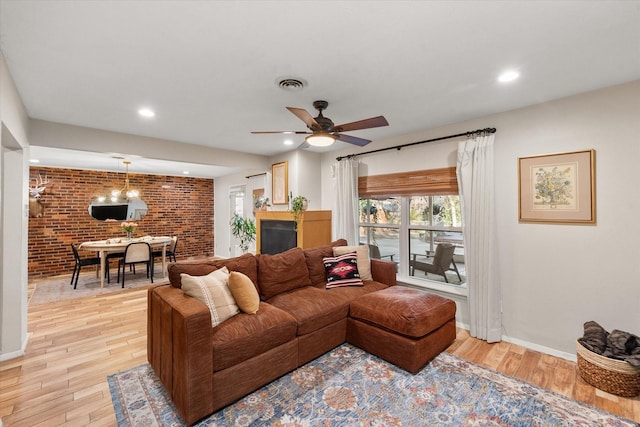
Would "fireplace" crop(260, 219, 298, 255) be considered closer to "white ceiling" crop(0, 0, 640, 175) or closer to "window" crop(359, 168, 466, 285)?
"window" crop(359, 168, 466, 285)

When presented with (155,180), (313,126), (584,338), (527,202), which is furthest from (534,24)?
(155,180)

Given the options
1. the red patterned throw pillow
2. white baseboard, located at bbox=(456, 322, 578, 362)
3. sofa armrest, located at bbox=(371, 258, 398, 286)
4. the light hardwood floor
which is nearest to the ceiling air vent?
the red patterned throw pillow

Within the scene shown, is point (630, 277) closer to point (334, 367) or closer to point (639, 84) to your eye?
point (639, 84)

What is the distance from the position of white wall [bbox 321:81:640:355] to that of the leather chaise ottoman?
0.84 metres

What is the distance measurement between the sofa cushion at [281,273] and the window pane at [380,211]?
5.05 feet

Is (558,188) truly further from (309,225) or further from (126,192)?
(126,192)

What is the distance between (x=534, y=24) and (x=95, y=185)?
7926 millimetres

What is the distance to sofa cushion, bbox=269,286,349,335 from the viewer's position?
2.54 metres

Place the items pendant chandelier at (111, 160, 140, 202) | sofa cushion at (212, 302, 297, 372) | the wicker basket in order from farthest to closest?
pendant chandelier at (111, 160, 140, 202) → the wicker basket → sofa cushion at (212, 302, 297, 372)

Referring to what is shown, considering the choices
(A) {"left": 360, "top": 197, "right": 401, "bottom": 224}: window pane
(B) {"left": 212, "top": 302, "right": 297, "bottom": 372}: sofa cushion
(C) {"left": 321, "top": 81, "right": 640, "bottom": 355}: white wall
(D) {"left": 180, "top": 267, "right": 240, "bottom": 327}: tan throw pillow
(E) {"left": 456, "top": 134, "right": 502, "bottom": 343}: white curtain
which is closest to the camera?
(B) {"left": 212, "top": 302, "right": 297, "bottom": 372}: sofa cushion

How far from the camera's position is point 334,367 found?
8.18 feet

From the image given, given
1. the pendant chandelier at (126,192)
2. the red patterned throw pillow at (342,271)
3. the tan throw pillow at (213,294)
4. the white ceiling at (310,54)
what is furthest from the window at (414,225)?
the pendant chandelier at (126,192)

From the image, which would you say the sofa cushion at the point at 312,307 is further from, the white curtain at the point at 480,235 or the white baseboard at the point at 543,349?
the white baseboard at the point at 543,349

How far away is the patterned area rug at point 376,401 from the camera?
A: 74.2 inches
